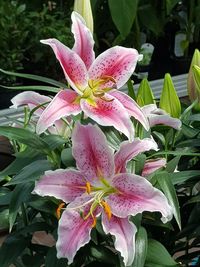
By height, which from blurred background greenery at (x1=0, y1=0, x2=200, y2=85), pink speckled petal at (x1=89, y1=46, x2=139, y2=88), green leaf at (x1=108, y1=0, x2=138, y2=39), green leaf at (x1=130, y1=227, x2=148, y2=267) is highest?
pink speckled petal at (x1=89, y1=46, x2=139, y2=88)

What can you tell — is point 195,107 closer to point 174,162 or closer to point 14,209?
point 174,162

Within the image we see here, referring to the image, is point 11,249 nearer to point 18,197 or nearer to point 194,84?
point 18,197

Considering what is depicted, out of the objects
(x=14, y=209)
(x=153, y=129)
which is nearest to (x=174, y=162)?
(x=153, y=129)

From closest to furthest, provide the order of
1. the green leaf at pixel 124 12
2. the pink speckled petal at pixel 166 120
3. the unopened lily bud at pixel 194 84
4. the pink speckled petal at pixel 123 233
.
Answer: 1. the pink speckled petal at pixel 123 233
2. the pink speckled petal at pixel 166 120
3. the unopened lily bud at pixel 194 84
4. the green leaf at pixel 124 12

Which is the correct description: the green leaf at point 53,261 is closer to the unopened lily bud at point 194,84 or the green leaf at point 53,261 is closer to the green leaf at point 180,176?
the green leaf at point 180,176

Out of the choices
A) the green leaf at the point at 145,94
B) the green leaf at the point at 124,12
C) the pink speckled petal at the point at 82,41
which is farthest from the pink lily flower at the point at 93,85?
the green leaf at the point at 124,12

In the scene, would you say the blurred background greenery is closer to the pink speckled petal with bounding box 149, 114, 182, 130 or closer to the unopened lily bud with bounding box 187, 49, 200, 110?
the unopened lily bud with bounding box 187, 49, 200, 110

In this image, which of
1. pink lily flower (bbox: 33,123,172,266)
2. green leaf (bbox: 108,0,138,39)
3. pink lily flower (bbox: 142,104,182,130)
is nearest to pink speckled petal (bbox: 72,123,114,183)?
pink lily flower (bbox: 33,123,172,266)
